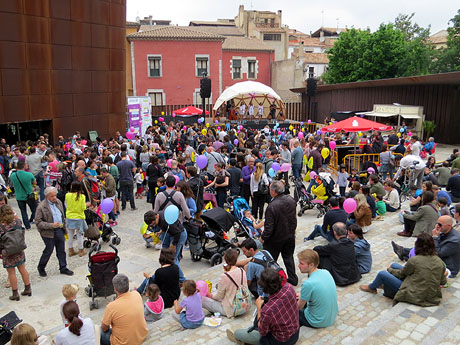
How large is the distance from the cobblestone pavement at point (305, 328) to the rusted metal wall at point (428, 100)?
658 inches

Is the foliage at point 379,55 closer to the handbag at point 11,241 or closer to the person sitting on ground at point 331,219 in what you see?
the person sitting on ground at point 331,219

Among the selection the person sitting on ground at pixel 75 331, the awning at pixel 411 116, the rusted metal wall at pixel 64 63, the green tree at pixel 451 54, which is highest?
the green tree at pixel 451 54

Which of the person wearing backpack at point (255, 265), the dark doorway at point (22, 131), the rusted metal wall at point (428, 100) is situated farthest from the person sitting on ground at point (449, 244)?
the rusted metal wall at point (428, 100)

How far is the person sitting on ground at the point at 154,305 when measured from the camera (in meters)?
5.44

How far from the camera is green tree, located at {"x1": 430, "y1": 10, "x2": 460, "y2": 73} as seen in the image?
37.6 meters

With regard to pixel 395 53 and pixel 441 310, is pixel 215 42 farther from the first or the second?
pixel 441 310

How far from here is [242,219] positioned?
27.2 feet

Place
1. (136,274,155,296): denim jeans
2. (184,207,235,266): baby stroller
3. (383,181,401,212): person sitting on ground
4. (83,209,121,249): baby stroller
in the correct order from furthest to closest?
(383,181,401,212): person sitting on ground → (83,209,121,249): baby stroller → (184,207,235,266): baby stroller → (136,274,155,296): denim jeans

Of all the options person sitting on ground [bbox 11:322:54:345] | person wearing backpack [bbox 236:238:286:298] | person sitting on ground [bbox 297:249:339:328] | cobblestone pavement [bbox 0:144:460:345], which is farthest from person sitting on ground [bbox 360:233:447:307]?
person sitting on ground [bbox 11:322:54:345]

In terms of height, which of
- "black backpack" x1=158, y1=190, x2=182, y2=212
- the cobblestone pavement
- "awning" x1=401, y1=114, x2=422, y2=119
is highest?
"awning" x1=401, y1=114, x2=422, y2=119

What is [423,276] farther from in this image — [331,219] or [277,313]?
[331,219]

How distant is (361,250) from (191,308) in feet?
9.93

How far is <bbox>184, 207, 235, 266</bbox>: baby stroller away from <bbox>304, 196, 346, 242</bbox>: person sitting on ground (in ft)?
6.06

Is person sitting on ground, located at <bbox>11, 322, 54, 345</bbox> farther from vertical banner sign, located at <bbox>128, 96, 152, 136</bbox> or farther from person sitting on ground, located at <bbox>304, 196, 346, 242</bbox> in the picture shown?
vertical banner sign, located at <bbox>128, 96, 152, 136</bbox>
